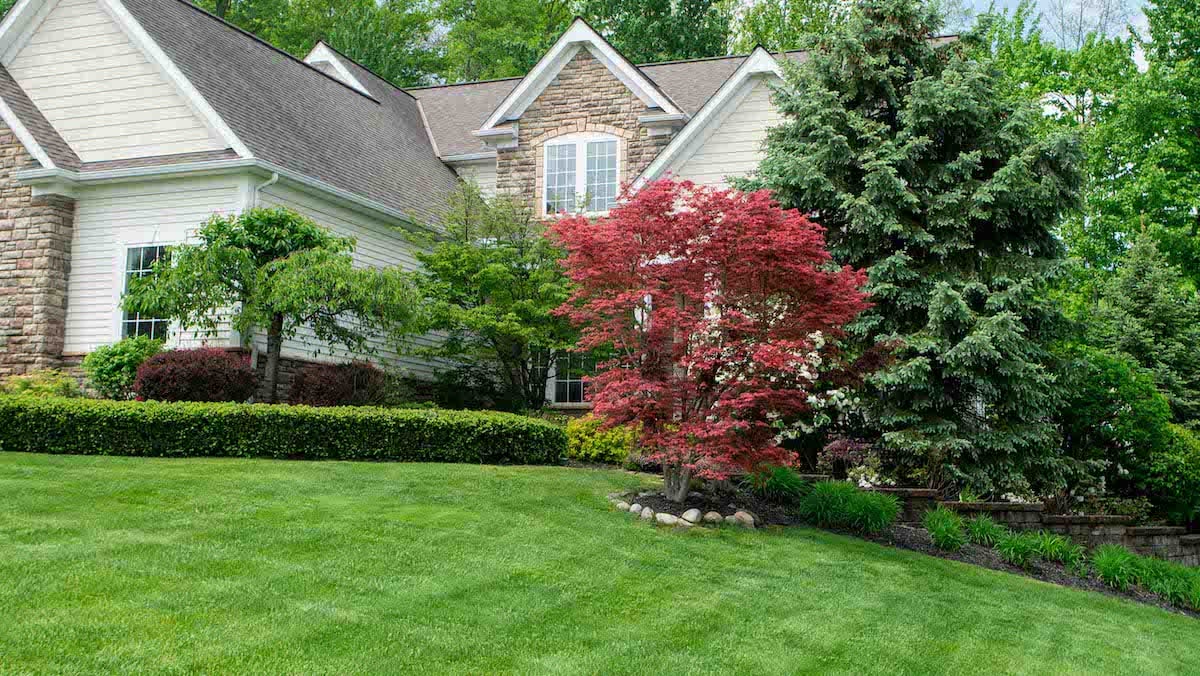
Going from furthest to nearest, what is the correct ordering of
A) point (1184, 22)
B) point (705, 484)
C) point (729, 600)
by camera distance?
point (1184, 22), point (705, 484), point (729, 600)

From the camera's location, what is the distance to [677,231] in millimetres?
10117

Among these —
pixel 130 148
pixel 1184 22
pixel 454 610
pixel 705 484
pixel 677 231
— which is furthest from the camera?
pixel 1184 22

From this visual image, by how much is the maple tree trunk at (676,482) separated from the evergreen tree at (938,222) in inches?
117

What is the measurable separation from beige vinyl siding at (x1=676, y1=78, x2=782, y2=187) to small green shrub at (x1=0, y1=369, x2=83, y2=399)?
10.3 meters

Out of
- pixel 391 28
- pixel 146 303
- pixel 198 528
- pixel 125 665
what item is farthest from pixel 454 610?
pixel 391 28

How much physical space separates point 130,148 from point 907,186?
11.9 meters

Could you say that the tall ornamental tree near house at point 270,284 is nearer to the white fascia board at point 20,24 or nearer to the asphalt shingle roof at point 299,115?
the asphalt shingle roof at point 299,115

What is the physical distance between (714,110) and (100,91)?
10.2 meters

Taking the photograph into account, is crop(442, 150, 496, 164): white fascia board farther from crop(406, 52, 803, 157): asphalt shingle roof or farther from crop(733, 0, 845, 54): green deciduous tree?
crop(733, 0, 845, 54): green deciduous tree

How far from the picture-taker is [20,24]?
17156 millimetres

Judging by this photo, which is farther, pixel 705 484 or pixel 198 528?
pixel 705 484

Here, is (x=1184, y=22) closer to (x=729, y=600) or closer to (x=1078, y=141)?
(x=1078, y=141)

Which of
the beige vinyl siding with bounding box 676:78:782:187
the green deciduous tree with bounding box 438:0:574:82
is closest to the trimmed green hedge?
the beige vinyl siding with bounding box 676:78:782:187

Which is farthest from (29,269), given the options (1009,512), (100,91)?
(1009,512)
